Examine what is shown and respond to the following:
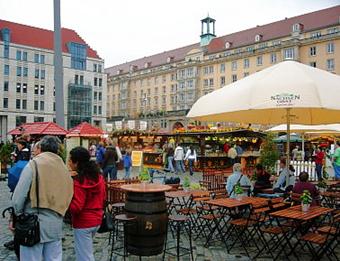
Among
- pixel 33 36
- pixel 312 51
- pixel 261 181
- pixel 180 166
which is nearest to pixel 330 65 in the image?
pixel 312 51

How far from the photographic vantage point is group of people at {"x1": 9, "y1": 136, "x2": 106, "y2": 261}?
3740 mm

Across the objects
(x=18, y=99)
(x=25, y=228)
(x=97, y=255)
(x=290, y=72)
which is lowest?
(x=97, y=255)

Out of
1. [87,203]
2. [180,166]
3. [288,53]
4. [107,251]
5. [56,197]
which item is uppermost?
[288,53]

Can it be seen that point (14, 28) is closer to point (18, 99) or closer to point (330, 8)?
point (18, 99)

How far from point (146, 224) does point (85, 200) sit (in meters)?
1.46

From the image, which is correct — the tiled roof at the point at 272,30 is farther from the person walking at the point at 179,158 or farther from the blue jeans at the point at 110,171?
the blue jeans at the point at 110,171

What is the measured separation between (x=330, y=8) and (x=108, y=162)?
6598 centimetres

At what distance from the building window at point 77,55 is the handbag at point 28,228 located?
244 feet

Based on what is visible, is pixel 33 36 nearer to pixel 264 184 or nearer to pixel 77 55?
pixel 77 55

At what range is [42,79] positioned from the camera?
234ft

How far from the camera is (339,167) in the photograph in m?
15.7

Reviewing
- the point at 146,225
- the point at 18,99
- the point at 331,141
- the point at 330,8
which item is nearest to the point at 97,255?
the point at 146,225

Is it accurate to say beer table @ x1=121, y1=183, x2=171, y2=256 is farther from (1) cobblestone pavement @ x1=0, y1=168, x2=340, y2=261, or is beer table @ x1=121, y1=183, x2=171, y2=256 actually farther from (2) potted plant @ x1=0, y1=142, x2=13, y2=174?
(2) potted plant @ x1=0, y1=142, x2=13, y2=174

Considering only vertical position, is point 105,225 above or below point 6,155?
below
